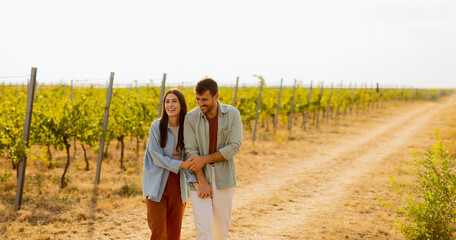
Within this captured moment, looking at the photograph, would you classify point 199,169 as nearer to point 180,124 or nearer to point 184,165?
point 184,165

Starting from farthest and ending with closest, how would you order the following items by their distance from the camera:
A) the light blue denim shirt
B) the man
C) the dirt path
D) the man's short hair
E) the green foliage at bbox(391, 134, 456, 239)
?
the dirt path < the green foliage at bbox(391, 134, 456, 239) < the light blue denim shirt < the man < the man's short hair

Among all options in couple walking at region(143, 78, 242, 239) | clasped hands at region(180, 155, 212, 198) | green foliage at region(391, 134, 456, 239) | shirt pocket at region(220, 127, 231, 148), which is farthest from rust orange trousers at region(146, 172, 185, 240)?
green foliage at region(391, 134, 456, 239)

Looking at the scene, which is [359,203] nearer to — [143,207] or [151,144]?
[143,207]

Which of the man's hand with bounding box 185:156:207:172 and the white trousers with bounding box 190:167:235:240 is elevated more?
the man's hand with bounding box 185:156:207:172

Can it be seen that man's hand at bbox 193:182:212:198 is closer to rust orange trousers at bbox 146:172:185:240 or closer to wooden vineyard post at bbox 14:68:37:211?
rust orange trousers at bbox 146:172:185:240

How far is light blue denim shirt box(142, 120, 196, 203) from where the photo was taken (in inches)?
104

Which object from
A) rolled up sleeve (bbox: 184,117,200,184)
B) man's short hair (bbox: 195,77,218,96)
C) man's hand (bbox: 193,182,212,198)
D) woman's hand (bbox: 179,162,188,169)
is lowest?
man's hand (bbox: 193,182,212,198)

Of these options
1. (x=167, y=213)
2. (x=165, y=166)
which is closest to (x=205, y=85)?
(x=165, y=166)

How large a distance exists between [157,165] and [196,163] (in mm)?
368

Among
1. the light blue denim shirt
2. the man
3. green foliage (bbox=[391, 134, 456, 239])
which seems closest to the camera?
the man

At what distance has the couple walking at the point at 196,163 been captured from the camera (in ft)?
8.27

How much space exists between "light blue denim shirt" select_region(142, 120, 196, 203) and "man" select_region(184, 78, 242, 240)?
174mm

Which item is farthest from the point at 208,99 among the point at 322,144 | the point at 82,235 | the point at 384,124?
the point at 384,124

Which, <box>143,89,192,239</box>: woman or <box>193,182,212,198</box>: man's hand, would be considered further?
<box>143,89,192,239</box>: woman
